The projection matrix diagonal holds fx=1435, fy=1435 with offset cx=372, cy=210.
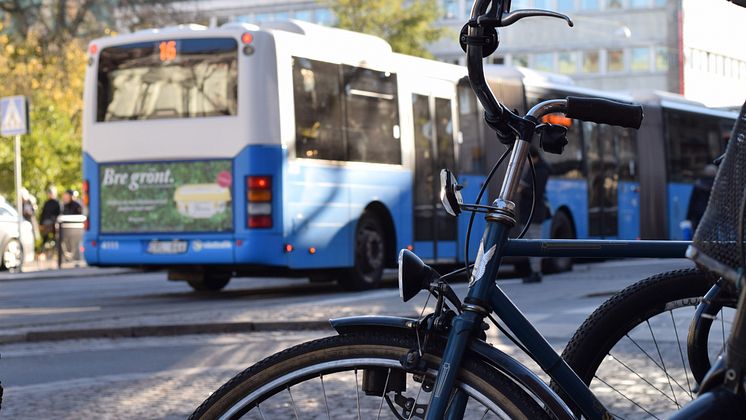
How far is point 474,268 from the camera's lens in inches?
104

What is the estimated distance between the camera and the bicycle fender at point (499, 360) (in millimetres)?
2414

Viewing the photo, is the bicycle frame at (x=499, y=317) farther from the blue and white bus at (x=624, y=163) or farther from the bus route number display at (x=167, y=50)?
the blue and white bus at (x=624, y=163)

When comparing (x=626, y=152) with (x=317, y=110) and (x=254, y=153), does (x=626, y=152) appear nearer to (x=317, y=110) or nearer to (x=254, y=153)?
(x=317, y=110)

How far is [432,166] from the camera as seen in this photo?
18219mm

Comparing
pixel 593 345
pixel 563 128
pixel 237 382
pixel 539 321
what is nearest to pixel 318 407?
pixel 237 382

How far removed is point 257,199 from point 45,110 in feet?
80.8

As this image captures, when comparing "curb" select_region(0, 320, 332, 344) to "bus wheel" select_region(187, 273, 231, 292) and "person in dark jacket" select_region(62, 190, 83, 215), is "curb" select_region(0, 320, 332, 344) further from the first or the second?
"person in dark jacket" select_region(62, 190, 83, 215)

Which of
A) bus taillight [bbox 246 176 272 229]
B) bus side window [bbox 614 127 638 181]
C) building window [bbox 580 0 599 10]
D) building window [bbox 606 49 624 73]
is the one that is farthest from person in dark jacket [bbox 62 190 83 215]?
building window [bbox 606 49 624 73]

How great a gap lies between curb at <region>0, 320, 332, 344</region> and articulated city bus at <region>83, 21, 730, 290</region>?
4.05 m

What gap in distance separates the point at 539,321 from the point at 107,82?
707cm

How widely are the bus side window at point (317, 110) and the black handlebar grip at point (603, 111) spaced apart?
12.8m

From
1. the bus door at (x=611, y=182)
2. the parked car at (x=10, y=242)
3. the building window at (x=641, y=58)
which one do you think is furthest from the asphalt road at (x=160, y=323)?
the building window at (x=641, y=58)

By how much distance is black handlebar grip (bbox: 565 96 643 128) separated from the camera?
287 centimetres

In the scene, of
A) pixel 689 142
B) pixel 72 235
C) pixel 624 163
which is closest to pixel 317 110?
pixel 624 163
